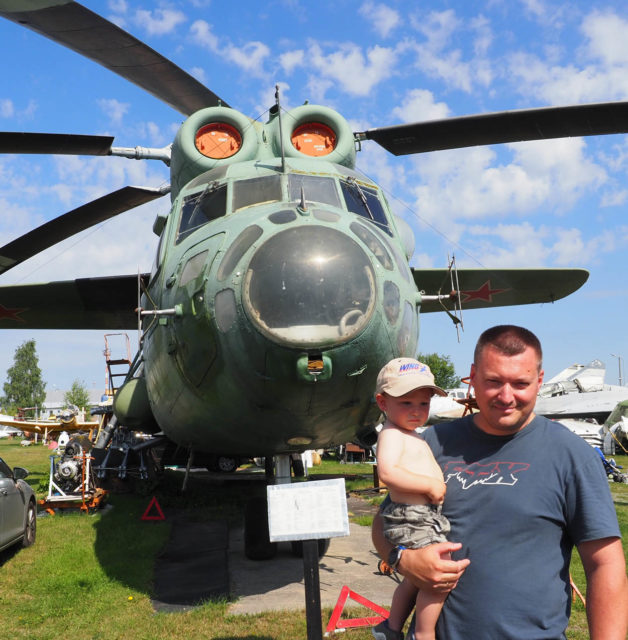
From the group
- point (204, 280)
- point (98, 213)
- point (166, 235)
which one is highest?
point (98, 213)

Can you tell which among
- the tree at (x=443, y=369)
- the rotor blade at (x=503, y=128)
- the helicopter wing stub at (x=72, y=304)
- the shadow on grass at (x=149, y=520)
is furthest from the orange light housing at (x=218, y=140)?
the tree at (x=443, y=369)

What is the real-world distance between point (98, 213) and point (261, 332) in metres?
6.59

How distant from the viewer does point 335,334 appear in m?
4.11

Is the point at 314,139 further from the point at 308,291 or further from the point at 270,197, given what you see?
the point at 308,291

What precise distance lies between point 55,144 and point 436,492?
8.12 metres

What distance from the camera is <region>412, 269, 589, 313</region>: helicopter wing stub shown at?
368 inches

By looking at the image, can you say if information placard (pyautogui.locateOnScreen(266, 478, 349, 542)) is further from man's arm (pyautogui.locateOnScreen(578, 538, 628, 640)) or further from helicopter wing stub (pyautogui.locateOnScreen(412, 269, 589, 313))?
helicopter wing stub (pyautogui.locateOnScreen(412, 269, 589, 313))

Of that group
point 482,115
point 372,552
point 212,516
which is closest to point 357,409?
point 372,552

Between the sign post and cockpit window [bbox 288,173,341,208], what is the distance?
292cm

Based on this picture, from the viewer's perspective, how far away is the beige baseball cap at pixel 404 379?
236 cm

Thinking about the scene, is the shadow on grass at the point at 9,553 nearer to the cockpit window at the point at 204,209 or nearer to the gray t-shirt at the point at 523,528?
the cockpit window at the point at 204,209

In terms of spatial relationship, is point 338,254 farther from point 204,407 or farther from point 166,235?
point 166,235

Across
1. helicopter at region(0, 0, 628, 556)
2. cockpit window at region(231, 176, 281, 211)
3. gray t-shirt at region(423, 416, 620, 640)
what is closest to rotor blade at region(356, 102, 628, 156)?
helicopter at region(0, 0, 628, 556)

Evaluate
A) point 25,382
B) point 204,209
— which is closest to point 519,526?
point 204,209
